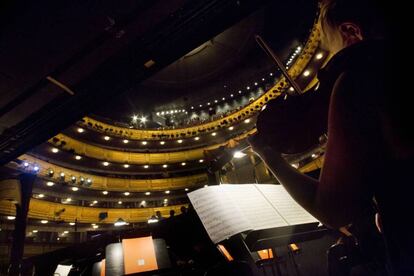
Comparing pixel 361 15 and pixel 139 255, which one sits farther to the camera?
pixel 139 255

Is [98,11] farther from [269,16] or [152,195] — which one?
[269,16]

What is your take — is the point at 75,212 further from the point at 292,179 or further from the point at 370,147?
the point at 370,147

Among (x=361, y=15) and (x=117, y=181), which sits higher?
(x=117, y=181)

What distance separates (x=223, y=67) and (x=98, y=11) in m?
23.2

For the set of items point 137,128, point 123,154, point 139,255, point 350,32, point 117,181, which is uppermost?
point 137,128

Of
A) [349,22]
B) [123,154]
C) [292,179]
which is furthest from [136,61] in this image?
[123,154]

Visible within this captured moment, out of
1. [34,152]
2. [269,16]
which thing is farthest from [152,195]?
[269,16]

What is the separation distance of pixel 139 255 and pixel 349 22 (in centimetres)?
242

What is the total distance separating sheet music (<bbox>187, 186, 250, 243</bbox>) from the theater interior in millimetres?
73

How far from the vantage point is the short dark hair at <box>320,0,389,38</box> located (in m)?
0.91

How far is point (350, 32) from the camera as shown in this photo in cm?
109

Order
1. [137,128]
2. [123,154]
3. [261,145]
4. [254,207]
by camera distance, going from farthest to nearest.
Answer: [137,128]
[123,154]
[254,207]
[261,145]

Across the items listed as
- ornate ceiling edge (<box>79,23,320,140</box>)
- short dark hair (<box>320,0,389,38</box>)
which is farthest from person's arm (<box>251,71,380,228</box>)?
ornate ceiling edge (<box>79,23,320,140</box>)

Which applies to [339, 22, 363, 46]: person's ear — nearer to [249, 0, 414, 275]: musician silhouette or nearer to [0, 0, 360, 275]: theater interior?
[249, 0, 414, 275]: musician silhouette
